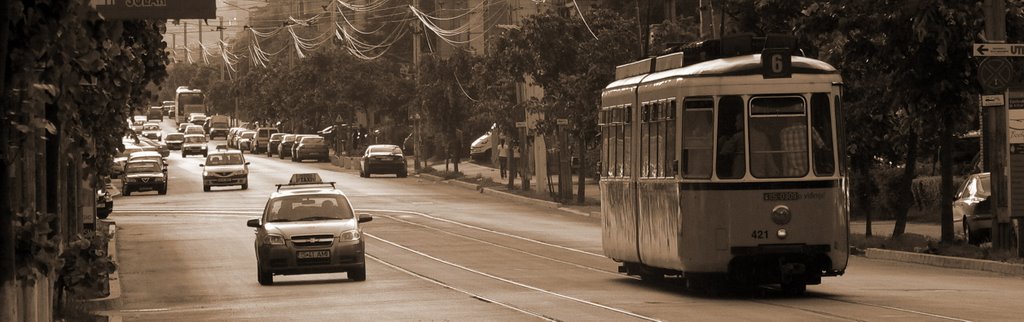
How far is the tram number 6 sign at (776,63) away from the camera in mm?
20422

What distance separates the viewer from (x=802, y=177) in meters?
20.4

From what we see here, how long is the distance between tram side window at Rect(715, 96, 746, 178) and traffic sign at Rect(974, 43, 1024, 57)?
23.4 feet

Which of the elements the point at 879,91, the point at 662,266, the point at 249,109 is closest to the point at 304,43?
the point at 249,109

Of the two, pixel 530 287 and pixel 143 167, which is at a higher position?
pixel 143 167

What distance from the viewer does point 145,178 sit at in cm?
6756

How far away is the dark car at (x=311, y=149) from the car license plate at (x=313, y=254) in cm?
6972

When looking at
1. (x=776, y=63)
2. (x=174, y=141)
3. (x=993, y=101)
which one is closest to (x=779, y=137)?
(x=776, y=63)

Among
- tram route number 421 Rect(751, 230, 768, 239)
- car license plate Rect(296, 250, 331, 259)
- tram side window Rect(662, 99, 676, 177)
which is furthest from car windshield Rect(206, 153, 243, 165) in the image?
tram route number 421 Rect(751, 230, 768, 239)

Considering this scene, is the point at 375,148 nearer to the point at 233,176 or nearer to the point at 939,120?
the point at 233,176

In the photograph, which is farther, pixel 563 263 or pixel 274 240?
pixel 563 263

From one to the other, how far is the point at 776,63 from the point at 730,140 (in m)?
1.06

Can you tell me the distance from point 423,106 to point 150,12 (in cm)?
6098

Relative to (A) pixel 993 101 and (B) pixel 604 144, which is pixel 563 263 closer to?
(B) pixel 604 144

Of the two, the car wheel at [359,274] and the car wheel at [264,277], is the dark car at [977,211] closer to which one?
the car wheel at [359,274]
